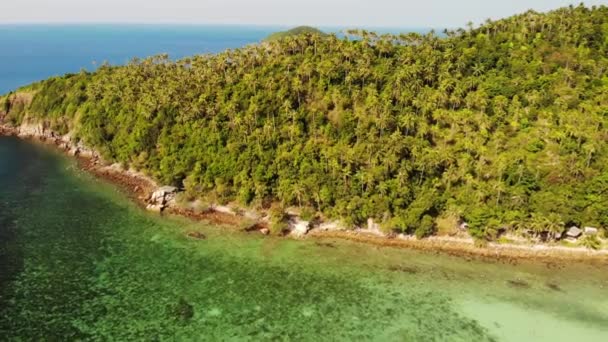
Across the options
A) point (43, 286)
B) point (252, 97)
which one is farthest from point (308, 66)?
point (43, 286)

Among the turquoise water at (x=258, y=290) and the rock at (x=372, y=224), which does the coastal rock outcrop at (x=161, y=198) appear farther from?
the rock at (x=372, y=224)

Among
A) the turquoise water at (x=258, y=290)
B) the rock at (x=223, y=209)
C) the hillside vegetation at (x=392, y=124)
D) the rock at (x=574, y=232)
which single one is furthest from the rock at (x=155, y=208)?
the rock at (x=574, y=232)

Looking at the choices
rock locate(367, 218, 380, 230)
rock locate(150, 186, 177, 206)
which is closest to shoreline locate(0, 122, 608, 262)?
rock locate(367, 218, 380, 230)

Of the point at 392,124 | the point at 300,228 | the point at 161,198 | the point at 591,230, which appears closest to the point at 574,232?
the point at 591,230

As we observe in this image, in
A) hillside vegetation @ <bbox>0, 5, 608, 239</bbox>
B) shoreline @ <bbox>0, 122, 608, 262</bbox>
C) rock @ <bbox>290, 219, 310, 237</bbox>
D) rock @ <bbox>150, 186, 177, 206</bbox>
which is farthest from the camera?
rock @ <bbox>150, 186, 177, 206</bbox>

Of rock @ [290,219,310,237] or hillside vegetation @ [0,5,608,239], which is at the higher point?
hillside vegetation @ [0,5,608,239]

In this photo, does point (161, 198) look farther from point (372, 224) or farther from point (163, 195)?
point (372, 224)

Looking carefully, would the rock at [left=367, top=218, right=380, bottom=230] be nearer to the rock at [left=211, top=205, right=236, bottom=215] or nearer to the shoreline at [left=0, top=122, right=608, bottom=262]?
the shoreline at [left=0, top=122, right=608, bottom=262]
